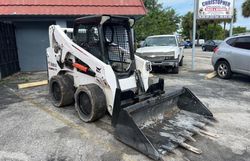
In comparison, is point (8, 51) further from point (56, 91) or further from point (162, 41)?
point (162, 41)

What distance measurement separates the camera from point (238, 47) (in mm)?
9406

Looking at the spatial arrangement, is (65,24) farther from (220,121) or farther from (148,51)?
(220,121)

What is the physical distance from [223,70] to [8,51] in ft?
31.3

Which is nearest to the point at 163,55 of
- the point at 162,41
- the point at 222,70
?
the point at 162,41

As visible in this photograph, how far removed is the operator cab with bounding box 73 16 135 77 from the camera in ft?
17.0

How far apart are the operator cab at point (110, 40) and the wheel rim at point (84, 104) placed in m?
0.86

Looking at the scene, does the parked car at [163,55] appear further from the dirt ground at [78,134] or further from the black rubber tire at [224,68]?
the dirt ground at [78,134]

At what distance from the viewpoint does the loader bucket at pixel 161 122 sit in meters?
3.89

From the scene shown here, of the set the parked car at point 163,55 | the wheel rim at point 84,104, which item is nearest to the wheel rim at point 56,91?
the wheel rim at point 84,104

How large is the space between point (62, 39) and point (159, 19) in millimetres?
22688

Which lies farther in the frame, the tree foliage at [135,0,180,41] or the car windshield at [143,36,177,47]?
the tree foliage at [135,0,180,41]

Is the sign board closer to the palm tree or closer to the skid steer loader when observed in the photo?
the skid steer loader

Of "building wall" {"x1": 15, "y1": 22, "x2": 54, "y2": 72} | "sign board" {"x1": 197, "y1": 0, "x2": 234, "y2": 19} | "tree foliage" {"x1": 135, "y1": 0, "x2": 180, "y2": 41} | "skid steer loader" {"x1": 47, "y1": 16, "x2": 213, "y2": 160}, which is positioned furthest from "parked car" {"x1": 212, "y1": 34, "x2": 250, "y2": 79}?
"tree foliage" {"x1": 135, "y1": 0, "x2": 180, "y2": 41}

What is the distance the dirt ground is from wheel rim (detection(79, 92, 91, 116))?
25cm
